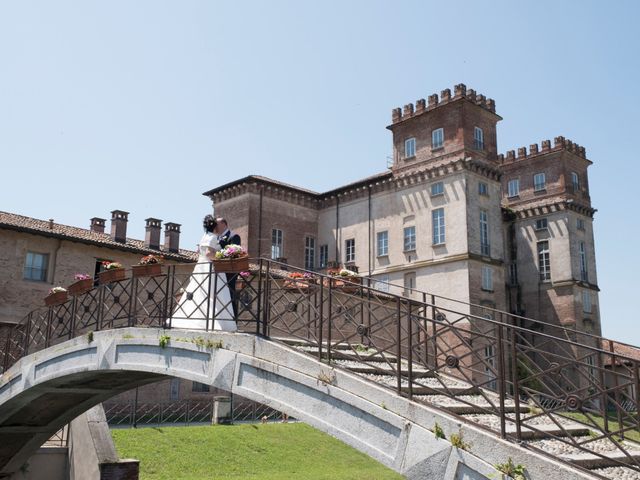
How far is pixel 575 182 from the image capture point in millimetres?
41562

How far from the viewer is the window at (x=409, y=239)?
115ft

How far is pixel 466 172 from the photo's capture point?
33.2 m

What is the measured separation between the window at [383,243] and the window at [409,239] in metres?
1.40

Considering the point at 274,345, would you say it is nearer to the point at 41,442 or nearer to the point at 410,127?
the point at 41,442

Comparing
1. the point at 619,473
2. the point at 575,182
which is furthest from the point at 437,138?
the point at 619,473

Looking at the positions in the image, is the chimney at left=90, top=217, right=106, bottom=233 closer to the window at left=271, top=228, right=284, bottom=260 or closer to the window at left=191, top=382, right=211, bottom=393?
the window at left=191, top=382, right=211, bottom=393

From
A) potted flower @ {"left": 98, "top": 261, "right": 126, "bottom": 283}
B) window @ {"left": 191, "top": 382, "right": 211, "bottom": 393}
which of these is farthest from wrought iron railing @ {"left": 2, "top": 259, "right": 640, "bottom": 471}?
window @ {"left": 191, "top": 382, "right": 211, "bottom": 393}

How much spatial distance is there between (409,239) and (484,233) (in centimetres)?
410

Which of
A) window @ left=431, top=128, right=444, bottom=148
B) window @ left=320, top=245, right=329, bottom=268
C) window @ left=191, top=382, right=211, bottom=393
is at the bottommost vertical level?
window @ left=191, top=382, right=211, bottom=393

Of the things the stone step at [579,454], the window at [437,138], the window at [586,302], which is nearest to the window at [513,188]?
the window at [586,302]

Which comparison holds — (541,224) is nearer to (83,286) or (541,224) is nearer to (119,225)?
(119,225)

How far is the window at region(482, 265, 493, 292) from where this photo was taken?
108 ft

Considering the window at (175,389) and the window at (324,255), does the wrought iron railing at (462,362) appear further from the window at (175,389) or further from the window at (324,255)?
the window at (324,255)

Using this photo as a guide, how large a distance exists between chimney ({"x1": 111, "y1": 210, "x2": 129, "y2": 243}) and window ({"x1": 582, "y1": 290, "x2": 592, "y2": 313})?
89.5 ft
